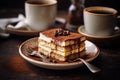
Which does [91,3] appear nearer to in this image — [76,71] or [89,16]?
[89,16]

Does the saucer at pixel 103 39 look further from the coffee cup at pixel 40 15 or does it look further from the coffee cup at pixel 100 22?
the coffee cup at pixel 40 15

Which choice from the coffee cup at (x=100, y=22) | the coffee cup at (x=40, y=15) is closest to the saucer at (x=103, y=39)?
the coffee cup at (x=100, y=22)

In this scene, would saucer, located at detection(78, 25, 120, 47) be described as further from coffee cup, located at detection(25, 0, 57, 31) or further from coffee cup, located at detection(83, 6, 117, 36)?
coffee cup, located at detection(25, 0, 57, 31)

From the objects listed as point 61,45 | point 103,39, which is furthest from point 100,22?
point 61,45

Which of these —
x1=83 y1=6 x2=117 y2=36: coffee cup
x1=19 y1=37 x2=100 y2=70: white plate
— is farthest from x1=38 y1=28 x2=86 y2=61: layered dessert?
x1=83 y1=6 x2=117 y2=36: coffee cup

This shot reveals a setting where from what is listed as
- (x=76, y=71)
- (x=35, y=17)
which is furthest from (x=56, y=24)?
(x=76, y=71)
